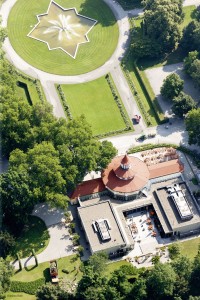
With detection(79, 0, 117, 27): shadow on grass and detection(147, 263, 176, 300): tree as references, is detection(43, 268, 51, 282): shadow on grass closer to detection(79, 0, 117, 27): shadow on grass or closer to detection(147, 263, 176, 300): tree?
detection(147, 263, 176, 300): tree

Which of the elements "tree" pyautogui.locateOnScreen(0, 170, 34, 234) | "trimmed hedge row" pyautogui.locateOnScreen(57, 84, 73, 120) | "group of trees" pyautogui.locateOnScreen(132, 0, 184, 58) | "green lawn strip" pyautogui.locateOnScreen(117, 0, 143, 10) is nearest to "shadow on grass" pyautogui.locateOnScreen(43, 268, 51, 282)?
"tree" pyautogui.locateOnScreen(0, 170, 34, 234)

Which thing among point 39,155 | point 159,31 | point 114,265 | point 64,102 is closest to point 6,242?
point 39,155

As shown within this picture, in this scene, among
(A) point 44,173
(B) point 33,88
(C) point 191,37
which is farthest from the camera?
(C) point 191,37

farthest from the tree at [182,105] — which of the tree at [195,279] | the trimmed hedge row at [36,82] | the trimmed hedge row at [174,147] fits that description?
the tree at [195,279]

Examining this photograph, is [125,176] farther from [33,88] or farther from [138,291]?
[33,88]

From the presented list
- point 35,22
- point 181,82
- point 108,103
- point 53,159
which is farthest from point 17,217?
point 35,22

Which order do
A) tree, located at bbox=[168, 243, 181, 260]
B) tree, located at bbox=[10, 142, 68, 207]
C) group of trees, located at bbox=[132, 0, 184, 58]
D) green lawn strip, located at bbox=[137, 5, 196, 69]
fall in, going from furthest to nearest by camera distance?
green lawn strip, located at bbox=[137, 5, 196, 69] → group of trees, located at bbox=[132, 0, 184, 58] → tree, located at bbox=[10, 142, 68, 207] → tree, located at bbox=[168, 243, 181, 260]
